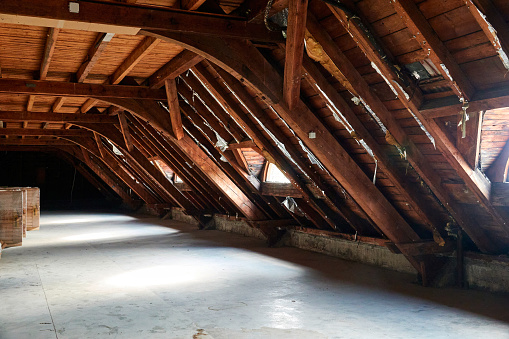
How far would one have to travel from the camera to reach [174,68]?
5602 millimetres

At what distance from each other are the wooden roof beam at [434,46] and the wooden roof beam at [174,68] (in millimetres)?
2487

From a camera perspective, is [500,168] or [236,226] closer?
[500,168]

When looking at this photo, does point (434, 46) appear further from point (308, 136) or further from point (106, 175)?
point (106, 175)

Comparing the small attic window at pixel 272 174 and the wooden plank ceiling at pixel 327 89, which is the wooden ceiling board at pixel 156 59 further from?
the small attic window at pixel 272 174

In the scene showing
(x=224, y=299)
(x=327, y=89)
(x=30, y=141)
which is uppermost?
(x=30, y=141)

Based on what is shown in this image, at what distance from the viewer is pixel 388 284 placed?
5129 millimetres

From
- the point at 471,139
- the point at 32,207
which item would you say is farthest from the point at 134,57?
the point at 32,207

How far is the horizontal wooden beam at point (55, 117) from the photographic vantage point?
8781 mm

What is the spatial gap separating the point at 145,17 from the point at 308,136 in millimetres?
1787

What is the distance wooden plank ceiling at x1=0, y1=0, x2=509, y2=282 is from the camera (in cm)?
318

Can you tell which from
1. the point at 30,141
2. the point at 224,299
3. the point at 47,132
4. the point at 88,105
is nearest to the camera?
the point at 224,299

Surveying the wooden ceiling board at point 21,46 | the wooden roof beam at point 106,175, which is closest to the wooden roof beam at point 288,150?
the wooden ceiling board at point 21,46

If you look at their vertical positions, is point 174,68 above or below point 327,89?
above

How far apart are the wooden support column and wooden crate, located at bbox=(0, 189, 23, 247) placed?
90.0 inches
